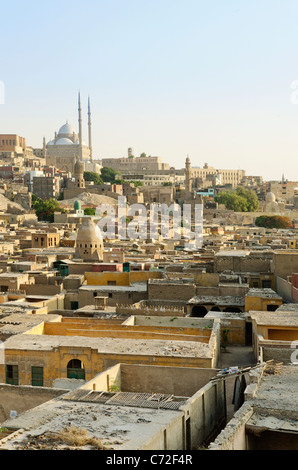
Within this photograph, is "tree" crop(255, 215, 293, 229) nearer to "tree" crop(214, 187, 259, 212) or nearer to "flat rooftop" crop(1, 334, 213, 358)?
"tree" crop(214, 187, 259, 212)

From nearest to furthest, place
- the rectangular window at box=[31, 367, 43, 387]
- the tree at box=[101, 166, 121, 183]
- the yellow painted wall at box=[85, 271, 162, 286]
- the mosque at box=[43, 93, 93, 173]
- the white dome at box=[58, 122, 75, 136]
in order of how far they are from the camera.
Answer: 1. the rectangular window at box=[31, 367, 43, 387]
2. the yellow painted wall at box=[85, 271, 162, 286]
3. the tree at box=[101, 166, 121, 183]
4. the mosque at box=[43, 93, 93, 173]
5. the white dome at box=[58, 122, 75, 136]

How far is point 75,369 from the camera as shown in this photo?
12734 millimetres

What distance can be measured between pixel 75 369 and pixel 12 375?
4.65 feet

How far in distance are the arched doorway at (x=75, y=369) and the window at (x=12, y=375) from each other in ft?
3.78

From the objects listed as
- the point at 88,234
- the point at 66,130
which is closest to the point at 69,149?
the point at 66,130

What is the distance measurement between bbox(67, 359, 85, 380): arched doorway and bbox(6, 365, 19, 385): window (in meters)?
1.15

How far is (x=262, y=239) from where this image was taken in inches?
1638

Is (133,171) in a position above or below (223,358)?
above

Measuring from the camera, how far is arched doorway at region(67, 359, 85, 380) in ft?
41.6

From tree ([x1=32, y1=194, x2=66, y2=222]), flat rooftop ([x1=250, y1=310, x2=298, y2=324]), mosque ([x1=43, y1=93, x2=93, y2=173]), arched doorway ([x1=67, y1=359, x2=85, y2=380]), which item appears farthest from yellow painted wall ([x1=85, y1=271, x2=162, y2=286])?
mosque ([x1=43, y1=93, x2=93, y2=173])

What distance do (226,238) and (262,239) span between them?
18.8 feet

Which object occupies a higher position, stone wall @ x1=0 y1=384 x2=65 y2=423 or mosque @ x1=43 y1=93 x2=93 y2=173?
mosque @ x1=43 y1=93 x2=93 y2=173
